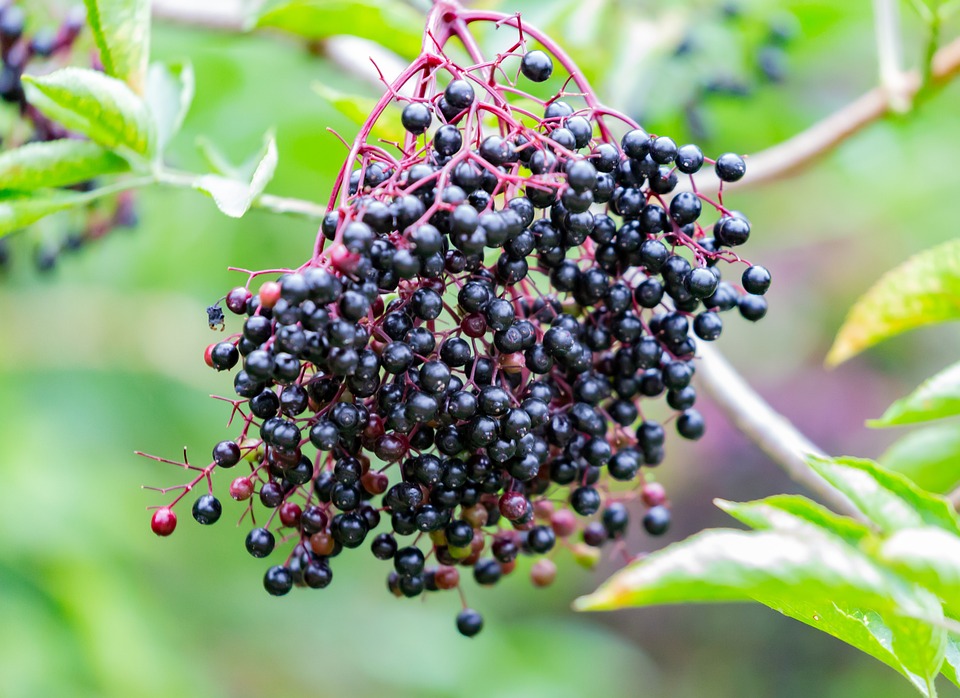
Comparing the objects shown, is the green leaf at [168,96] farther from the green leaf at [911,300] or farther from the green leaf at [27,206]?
the green leaf at [911,300]

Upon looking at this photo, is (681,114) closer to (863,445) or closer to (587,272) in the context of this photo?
(587,272)

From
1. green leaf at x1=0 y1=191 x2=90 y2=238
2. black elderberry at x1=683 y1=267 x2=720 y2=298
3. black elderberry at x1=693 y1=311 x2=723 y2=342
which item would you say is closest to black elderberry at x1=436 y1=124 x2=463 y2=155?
black elderberry at x1=683 y1=267 x2=720 y2=298

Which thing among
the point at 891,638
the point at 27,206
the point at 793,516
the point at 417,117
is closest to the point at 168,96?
the point at 27,206

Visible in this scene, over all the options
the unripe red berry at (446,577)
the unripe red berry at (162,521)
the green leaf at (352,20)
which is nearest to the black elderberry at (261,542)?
the unripe red berry at (162,521)


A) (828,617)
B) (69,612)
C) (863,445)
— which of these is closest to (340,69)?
(69,612)

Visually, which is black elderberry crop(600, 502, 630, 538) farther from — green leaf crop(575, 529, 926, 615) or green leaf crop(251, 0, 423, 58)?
green leaf crop(251, 0, 423, 58)

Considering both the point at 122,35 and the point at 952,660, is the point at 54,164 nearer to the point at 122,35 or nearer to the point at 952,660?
the point at 122,35
